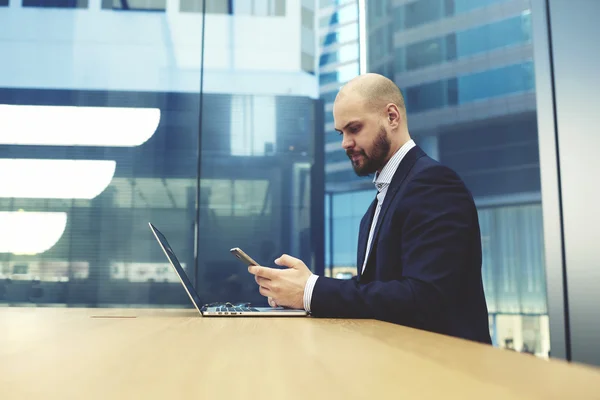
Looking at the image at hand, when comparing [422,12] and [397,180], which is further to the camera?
[422,12]

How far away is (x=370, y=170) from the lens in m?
Answer: 1.62

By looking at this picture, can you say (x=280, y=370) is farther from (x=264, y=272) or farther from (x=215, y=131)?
(x=215, y=131)

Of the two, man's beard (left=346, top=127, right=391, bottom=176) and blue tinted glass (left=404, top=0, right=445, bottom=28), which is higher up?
blue tinted glass (left=404, top=0, right=445, bottom=28)

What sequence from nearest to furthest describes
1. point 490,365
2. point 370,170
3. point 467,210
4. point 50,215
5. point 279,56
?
point 490,365, point 467,210, point 370,170, point 50,215, point 279,56

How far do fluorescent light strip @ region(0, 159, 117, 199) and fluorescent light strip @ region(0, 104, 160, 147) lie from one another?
0.12 metres

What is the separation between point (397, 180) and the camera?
1395 millimetres

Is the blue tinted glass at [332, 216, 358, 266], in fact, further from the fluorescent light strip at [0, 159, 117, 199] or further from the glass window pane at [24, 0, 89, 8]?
the glass window pane at [24, 0, 89, 8]

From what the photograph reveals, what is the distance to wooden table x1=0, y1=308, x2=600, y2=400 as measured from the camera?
31 centimetres

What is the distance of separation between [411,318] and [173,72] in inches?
104

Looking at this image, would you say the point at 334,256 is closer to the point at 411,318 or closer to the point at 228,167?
the point at 228,167

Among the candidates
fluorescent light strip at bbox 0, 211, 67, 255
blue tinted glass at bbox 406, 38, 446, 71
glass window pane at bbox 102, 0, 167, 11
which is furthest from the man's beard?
glass window pane at bbox 102, 0, 167, 11

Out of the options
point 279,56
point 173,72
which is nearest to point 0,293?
point 173,72

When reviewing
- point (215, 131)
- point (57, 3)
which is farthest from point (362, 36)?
point (57, 3)

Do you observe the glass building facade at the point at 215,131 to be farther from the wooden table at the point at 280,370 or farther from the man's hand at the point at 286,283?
the wooden table at the point at 280,370
